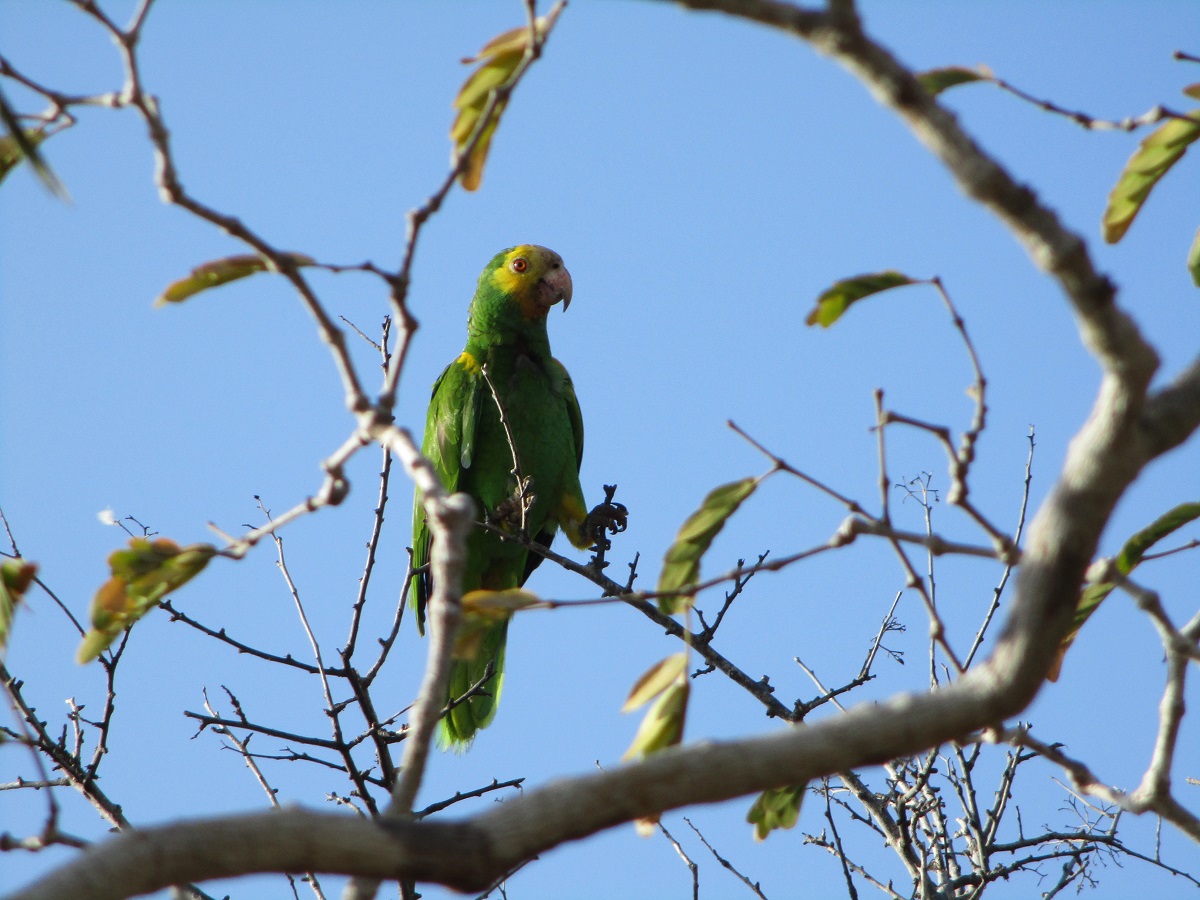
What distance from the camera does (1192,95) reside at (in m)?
1.90

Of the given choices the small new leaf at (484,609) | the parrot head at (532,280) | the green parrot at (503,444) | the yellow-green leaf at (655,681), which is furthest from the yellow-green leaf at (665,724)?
the parrot head at (532,280)

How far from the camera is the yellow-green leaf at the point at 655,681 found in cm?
168

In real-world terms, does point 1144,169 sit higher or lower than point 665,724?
higher

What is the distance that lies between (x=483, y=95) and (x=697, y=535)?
77cm

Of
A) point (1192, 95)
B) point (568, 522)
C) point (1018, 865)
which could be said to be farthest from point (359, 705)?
point (568, 522)

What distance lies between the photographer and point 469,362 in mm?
5301

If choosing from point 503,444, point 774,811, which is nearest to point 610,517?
point 503,444

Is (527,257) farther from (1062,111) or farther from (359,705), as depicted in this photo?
(1062,111)

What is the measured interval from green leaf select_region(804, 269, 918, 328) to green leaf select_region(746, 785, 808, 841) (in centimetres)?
90

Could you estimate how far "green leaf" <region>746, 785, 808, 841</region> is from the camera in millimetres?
2078

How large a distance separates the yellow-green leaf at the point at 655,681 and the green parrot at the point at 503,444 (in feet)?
10.2

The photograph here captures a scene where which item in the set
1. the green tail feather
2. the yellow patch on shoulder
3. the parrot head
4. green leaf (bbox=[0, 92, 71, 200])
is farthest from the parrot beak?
green leaf (bbox=[0, 92, 71, 200])

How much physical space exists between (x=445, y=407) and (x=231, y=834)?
418 cm

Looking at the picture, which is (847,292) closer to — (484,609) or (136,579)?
(484,609)
